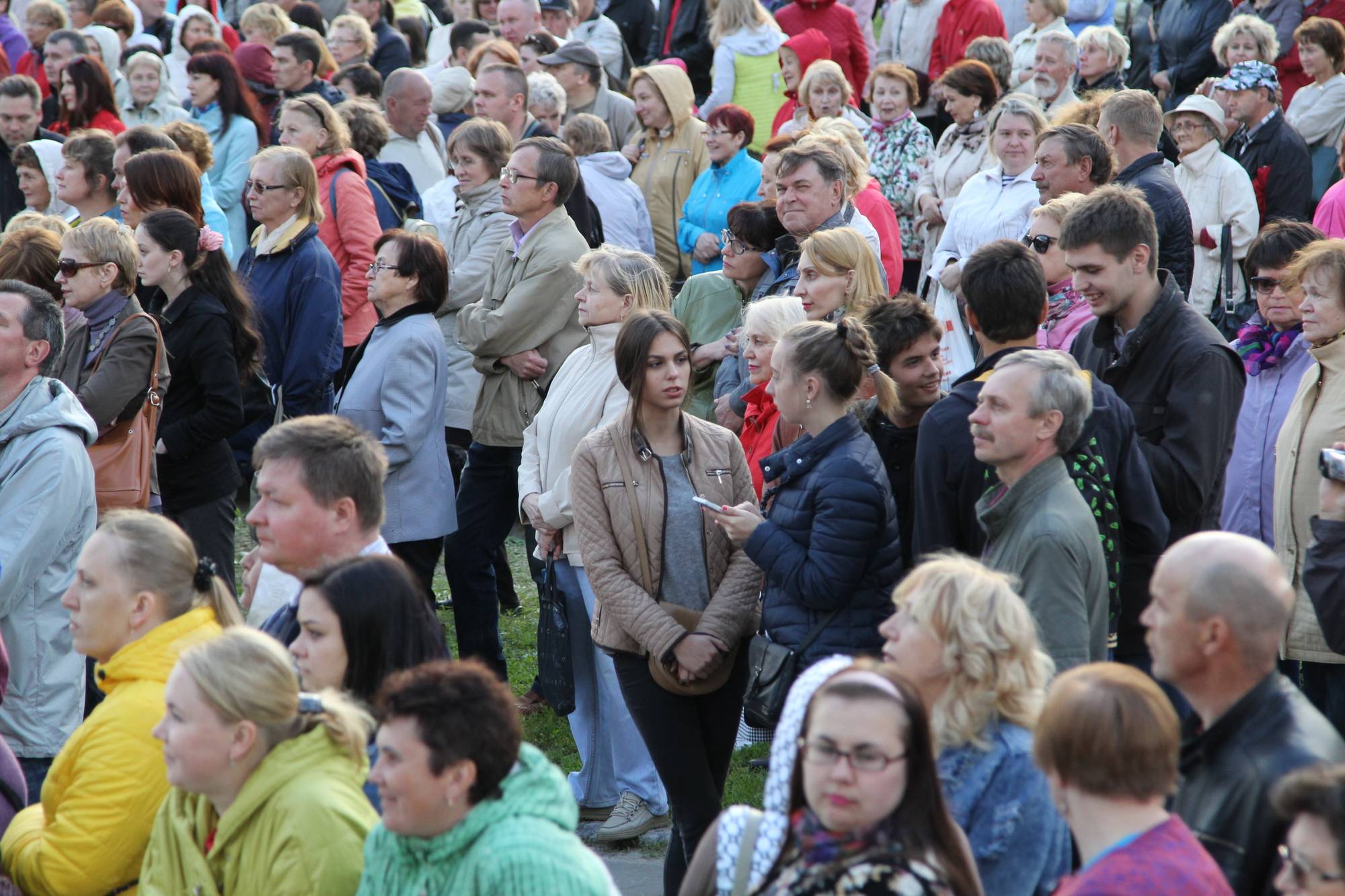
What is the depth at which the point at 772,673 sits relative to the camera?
4363mm

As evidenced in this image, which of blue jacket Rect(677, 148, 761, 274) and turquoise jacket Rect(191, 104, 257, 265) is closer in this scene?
blue jacket Rect(677, 148, 761, 274)

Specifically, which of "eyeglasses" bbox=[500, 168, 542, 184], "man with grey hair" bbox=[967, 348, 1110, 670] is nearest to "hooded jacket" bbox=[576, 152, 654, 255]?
"eyeglasses" bbox=[500, 168, 542, 184]

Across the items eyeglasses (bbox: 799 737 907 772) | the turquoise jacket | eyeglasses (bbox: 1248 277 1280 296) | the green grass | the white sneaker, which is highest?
eyeglasses (bbox: 799 737 907 772)

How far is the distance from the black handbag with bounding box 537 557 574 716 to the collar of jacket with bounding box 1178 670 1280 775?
2892mm

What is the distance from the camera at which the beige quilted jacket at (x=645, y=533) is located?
4.79 meters

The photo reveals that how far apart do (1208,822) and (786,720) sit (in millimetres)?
862

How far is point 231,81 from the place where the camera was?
32.1 feet

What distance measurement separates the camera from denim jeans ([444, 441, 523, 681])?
6.64 meters

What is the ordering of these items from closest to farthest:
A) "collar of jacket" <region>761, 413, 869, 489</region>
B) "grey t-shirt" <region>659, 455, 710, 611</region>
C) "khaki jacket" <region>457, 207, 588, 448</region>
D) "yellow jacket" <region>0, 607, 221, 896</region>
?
"yellow jacket" <region>0, 607, 221, 896</region>, "collar of jacket" <region>761, 413, 869, 489</region>, "grey t-shirt" <region>659, 455, 710, 611</region>, "khaki jacket" <region>457, 207, 588, 448</region>

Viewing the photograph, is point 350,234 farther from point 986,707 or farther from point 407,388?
point 986,707

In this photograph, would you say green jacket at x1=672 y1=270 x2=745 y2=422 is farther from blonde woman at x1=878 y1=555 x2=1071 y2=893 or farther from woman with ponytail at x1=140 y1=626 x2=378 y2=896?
woman with ponytail at x1=140 y1=626 x2=378 y2=896

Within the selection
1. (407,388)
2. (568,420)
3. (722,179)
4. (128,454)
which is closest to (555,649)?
(568,420)

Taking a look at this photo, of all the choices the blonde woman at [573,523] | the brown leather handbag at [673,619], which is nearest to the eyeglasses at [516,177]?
the blonde woman at [573,523]

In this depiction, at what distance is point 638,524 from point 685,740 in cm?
72
